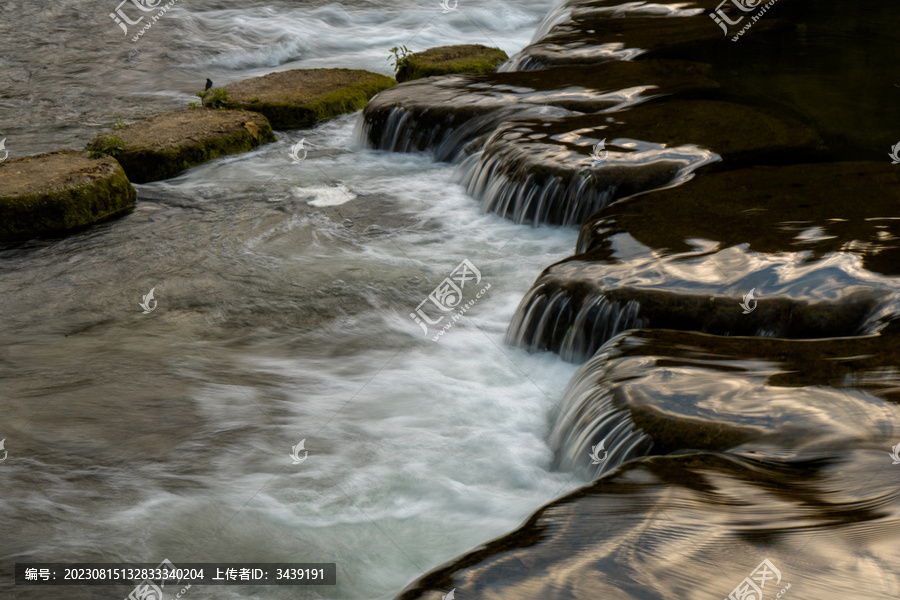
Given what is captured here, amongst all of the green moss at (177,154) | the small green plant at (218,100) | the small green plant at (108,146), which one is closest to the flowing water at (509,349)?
the green moss at (177,154)

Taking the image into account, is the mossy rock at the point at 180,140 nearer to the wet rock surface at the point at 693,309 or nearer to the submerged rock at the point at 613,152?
the wet rock surface at the point at 693,309

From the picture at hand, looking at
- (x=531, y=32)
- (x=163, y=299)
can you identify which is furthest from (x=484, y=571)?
(x=531, y=32)

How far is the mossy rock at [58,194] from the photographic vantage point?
6410 millimetres

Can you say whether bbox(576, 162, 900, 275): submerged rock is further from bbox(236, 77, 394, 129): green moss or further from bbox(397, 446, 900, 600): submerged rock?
bbox(236, 77, 394, 129): green moss

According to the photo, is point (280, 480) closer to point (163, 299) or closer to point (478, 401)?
point (478, 401)

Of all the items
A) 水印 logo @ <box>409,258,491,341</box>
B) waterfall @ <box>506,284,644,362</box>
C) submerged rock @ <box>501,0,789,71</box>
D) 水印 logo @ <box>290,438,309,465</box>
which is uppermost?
submerged rock @ <box>501,0,789,71</box>

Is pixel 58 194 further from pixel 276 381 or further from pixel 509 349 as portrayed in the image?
pixel 509 349

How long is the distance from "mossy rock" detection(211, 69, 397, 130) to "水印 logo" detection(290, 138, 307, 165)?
2.08 ft

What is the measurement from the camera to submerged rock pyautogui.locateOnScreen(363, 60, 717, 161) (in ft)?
23.9

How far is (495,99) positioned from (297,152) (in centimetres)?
211

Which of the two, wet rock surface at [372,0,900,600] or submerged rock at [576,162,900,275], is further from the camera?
submerged rock at [576,162,900,275]

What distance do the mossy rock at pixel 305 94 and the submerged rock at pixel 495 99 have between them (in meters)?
0.96

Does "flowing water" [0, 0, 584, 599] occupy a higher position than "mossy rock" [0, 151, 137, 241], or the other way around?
"mossy rock" [0, 151, 137, 241]

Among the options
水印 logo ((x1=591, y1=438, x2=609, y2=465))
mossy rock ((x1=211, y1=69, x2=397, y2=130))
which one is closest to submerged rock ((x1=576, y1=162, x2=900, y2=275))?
水印 logo ((x1=591, y1=438, x2=609, y2=465))
